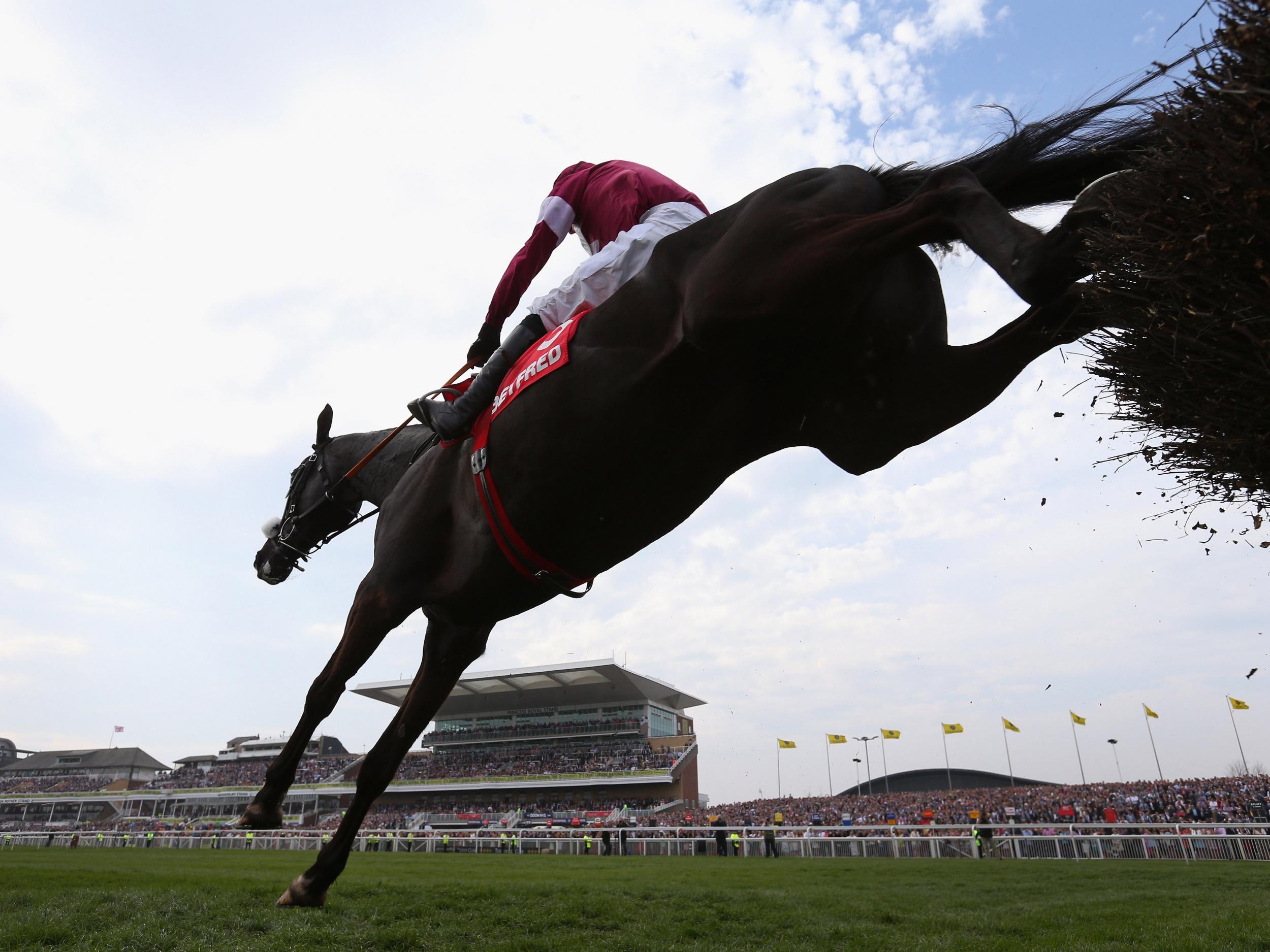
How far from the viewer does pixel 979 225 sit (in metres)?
2.77

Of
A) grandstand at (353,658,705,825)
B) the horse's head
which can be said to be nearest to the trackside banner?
the horse's head

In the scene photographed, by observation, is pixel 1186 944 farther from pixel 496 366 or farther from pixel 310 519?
pixel 310 519

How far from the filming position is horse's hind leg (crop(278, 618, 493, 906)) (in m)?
4.64

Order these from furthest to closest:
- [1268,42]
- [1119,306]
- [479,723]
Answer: [479,723], [1119,306], [1268,42]

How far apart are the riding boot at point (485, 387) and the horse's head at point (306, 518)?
5.98ft

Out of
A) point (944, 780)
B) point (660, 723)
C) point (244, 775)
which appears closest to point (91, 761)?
point (244, 775)

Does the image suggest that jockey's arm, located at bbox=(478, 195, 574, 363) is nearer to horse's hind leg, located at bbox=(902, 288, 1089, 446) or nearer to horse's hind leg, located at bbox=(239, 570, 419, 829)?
horse's hind leg, located at bbox=(239, 570, 419, 829)

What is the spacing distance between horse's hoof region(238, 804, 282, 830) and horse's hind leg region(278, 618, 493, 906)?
1.11ft

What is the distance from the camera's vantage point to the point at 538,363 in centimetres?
376

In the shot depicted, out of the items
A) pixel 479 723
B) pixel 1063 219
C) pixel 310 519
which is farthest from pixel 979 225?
pixel 479 723

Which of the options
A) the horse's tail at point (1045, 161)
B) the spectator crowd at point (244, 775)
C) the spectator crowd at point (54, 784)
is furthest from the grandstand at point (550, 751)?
the horse's tail at point (1045, 161)

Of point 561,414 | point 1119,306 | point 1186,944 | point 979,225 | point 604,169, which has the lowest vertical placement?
point 1186,944

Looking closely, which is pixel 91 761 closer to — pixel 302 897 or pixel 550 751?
pixel 550 751

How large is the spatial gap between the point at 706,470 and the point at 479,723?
54581 mm
